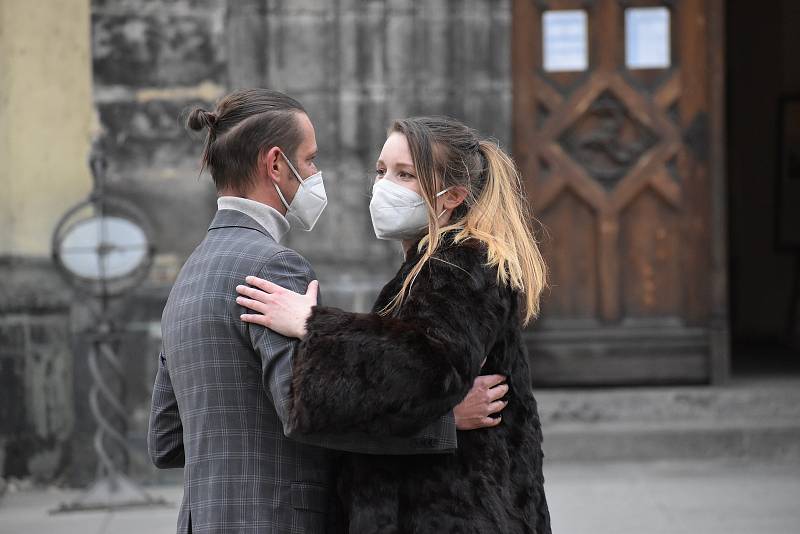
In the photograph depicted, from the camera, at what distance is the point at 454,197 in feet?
8.62

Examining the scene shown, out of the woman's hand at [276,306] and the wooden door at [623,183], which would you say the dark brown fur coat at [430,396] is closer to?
the woman's hand at [276,306]

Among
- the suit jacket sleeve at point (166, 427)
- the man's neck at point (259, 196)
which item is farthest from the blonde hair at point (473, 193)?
the suit jacket sleeve at point (166, 427)

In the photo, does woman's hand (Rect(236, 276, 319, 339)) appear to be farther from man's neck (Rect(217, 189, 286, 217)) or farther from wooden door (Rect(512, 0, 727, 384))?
wooden door (Rect(512, 0, 727, 384))

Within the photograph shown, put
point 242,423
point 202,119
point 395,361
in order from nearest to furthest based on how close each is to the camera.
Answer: point 395,361 < point 242,423 < point 202,119

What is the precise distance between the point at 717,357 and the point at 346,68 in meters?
2.88

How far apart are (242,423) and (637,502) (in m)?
3.79

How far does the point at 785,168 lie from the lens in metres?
11.1

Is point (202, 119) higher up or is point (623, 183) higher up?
point (202, 119)

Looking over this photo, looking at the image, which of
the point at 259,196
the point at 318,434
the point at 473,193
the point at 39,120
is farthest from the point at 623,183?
the point at 318,434

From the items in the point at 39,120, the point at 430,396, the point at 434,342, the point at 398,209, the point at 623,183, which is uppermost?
Result: the point at 39,120

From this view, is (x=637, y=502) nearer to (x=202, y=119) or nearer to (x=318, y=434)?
(x=318, y=434)

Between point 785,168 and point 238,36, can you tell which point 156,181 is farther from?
point 785,168

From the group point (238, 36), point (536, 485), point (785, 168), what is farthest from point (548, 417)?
point (785, 168)

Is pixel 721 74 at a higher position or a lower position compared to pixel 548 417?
higher
